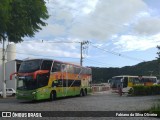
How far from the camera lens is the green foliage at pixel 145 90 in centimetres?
4381

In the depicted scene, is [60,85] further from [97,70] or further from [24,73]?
[97,70]

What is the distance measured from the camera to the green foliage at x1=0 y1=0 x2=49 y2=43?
2819 cm

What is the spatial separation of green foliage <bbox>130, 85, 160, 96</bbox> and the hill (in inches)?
2120

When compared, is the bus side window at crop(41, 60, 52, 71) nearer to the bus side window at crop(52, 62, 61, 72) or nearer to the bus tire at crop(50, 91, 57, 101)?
the bus side window at crop(52, 62, 61, 72)

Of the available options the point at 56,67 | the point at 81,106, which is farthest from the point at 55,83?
the point at 81,106

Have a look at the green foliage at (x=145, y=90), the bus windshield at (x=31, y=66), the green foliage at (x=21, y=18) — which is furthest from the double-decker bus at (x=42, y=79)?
the green foliage at (x=145, y=90)

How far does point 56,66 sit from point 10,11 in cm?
748

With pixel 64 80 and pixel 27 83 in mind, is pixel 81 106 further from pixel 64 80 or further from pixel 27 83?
pixel 64 80

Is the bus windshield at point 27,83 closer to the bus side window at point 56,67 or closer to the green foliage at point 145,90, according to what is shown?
the bus side window at point 56,67

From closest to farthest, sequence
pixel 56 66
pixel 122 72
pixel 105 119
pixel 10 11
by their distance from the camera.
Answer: pixel 105 119, pixel 10 11, pixel 56 66, pixel 122 72

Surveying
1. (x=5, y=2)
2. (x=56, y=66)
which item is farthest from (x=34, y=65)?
(x=5, y=2)

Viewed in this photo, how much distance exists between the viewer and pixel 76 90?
40.0 metres

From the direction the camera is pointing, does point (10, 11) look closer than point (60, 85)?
Yes

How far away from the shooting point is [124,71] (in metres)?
103
